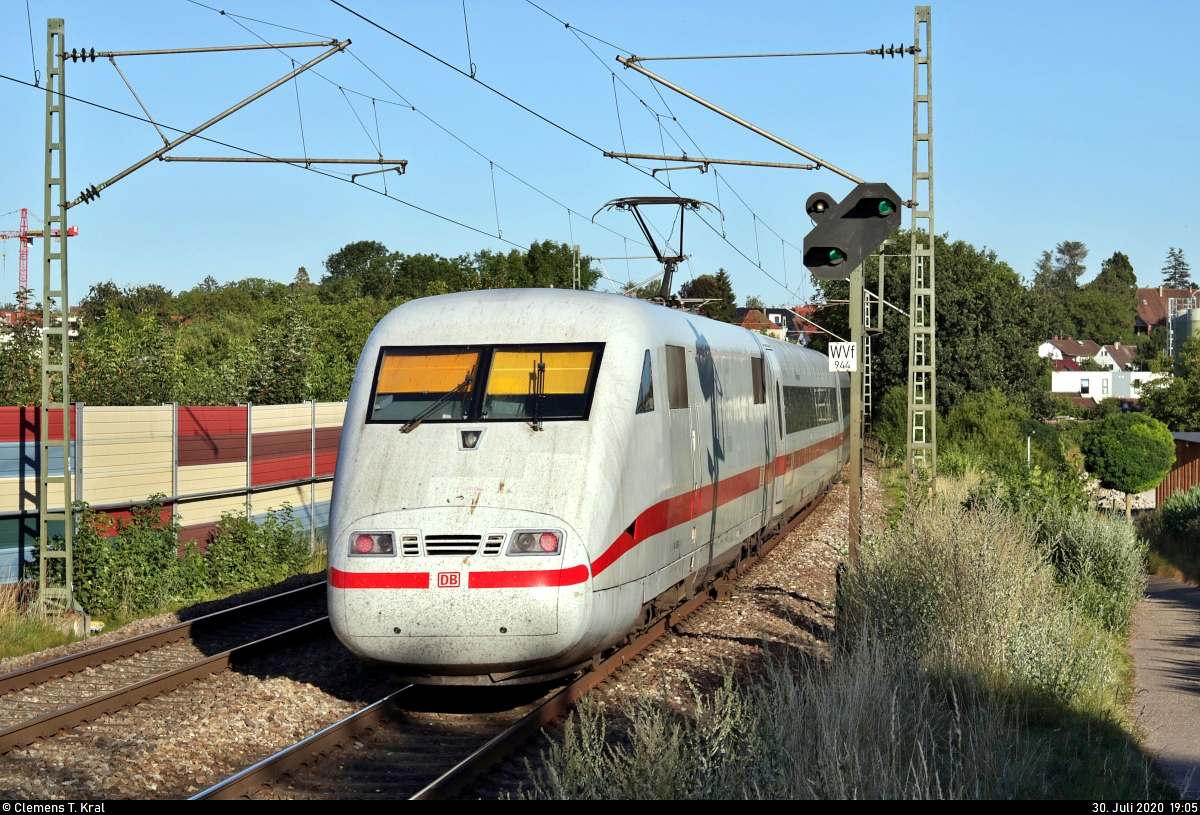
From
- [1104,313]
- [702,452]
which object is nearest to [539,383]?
[702,452]

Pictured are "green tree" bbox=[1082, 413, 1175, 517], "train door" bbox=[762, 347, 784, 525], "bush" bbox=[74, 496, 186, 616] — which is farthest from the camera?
"green tree" bbox=[1082, 413, 1175, 517]

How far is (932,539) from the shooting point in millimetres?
10602

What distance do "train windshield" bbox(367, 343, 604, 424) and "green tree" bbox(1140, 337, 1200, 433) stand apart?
6314cm

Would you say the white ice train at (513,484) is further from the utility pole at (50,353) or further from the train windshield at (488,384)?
the utility pole at (50,353)

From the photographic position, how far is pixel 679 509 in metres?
10.5

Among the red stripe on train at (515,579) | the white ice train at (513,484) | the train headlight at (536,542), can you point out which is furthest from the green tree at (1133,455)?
the red stripe on train at (515,579)

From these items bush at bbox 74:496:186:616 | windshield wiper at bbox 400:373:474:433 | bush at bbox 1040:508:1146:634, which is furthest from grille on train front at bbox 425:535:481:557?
bush at bbox 74:496:186:616

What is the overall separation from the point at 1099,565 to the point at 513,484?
8888mm

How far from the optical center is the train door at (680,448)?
10250mm

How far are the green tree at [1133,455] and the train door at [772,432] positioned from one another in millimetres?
18677

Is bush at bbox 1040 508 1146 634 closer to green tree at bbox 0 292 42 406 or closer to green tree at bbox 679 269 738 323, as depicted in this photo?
green tree at bbox 0 292 42 406

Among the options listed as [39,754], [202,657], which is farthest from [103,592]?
[39,754]

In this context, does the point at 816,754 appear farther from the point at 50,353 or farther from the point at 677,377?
the point at 50,353

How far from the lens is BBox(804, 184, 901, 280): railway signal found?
33.9ft
